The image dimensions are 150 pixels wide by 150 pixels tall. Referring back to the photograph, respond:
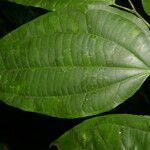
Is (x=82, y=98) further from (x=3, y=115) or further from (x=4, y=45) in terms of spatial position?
(x=3, y=115)

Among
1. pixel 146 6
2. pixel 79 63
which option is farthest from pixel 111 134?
pixel 146 6

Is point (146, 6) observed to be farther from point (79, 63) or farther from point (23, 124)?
point (23, 124)

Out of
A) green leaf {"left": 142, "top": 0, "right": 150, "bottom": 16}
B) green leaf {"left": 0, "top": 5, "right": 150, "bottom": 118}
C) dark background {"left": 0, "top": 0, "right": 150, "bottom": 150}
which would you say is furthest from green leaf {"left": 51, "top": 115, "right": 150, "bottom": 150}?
dark background {"left": 0, "top": 0, "right": 150, "bottom": 150}

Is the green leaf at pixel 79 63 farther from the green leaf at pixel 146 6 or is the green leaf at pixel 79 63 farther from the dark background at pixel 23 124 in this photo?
the dark background at pixel 23 124

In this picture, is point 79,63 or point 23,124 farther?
point 23,124

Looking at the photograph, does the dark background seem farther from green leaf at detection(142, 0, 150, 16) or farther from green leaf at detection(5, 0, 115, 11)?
green leaf at detection(142, 0, 150, 16)

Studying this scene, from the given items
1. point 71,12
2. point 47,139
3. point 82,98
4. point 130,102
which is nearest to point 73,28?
point 71,12
